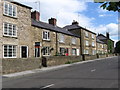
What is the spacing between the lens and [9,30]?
20781mm

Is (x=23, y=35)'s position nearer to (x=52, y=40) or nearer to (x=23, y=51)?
(x=23, y=51)

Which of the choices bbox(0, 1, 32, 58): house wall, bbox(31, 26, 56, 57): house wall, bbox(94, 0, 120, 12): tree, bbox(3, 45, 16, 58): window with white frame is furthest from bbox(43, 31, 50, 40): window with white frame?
bbox(94, 0, 120, 12): tree

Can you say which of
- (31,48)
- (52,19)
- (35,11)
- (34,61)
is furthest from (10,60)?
(52,19)

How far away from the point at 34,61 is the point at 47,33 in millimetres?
9072

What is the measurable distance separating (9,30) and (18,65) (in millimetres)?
5502

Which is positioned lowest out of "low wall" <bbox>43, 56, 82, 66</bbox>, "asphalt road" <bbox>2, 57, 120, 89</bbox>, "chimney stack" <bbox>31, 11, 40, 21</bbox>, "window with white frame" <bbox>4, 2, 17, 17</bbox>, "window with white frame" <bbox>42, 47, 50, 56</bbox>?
"asphalt road" <bbox>2, 57, 120, 89</bbox>

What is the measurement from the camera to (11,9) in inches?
834

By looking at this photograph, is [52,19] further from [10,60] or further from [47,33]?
[10,60]

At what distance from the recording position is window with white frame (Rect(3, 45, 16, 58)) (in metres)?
20.0

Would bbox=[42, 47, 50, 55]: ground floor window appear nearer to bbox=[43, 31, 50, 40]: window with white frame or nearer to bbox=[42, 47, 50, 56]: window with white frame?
bbox=[42, 47, 50, 56]: window with white frame

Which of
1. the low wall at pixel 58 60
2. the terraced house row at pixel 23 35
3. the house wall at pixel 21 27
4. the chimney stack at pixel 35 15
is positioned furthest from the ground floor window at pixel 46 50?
the chimney stack at pixel 35 15

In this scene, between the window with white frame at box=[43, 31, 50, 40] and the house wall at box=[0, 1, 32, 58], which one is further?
the window with white frame at box=[43, 31, 50, 40]

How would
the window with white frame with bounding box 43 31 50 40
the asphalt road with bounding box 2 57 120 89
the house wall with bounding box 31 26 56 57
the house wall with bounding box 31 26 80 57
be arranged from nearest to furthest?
the asphalt road with bounding box 2 57 120 89 < the house wall with bounding box 31 26 56 57 < the house wall with bounding box 31 26 80 57 < the window with white frame with bounding box 43 31 50 40

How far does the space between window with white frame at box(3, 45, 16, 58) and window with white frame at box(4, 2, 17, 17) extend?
Answer: 441cm
